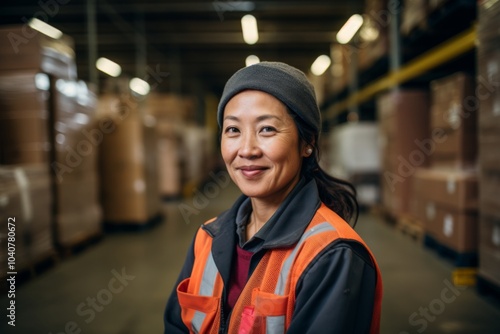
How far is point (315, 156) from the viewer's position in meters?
1.44

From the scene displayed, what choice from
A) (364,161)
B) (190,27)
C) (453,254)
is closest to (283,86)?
(453,254)

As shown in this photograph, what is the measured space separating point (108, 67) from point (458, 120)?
535 inches

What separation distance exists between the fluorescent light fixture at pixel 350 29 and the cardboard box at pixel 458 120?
475 centimetres

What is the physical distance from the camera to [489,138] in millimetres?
3039

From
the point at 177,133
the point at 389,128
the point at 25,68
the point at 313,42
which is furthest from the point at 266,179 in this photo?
the point at 313,42

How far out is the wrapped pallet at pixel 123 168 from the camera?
20.2 feet

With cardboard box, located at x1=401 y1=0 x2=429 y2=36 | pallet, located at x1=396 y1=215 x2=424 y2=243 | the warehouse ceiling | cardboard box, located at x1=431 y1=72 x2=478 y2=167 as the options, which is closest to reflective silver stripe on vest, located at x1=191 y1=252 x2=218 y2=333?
cardboard box, located at x1=431 y1=72 x2=478 y2=167

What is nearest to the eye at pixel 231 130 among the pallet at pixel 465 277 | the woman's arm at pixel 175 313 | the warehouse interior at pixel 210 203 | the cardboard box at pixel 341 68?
the woman's arm at pixel 175 313

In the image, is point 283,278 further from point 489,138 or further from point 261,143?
point 489,138

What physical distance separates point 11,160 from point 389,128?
17.3ft

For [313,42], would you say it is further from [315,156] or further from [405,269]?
[315,156]

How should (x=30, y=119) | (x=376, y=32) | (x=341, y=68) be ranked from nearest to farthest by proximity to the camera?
1. (x=30, y=119)
2. (x=376, y=32)
3. (x=341, y=68)

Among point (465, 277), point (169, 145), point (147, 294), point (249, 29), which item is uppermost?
point (249, 29)

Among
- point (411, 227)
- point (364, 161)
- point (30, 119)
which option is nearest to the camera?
point (30, 119)
